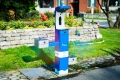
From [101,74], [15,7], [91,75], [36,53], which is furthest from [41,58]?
[15,7]

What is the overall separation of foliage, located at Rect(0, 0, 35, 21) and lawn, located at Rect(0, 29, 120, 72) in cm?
600

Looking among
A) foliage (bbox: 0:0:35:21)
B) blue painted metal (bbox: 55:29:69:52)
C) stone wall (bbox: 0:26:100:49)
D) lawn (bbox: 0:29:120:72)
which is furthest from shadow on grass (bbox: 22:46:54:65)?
foliage (bbox: 0:0:35:21)

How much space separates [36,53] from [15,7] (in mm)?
7142

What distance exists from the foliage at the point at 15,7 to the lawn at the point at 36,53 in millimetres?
6000

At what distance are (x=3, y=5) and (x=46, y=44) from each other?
31.2 feet

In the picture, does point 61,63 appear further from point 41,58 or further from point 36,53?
point 36,53

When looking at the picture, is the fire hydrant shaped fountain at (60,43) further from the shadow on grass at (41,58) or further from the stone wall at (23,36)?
the stone wall at (23,36)

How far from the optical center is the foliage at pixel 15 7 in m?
15.1

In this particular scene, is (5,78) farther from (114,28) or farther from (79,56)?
(114,28)

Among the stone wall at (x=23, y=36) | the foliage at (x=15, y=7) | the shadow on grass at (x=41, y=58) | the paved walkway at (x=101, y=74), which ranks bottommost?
the paved walkway at (x=101, y=74)

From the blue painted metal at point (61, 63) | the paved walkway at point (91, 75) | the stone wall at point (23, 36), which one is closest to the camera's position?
the paved walkway at point (91, 75)

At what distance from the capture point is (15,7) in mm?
15484

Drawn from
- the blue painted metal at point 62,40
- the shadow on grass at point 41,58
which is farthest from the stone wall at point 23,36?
the blue painted metal at point 62,40

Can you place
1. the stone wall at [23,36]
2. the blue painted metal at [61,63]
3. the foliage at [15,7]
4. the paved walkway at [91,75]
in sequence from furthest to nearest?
the foliage at [15,7]
the stone wall at [23,36]
the blue painted metal at [61,63]
the paved walkway at [91,75]
